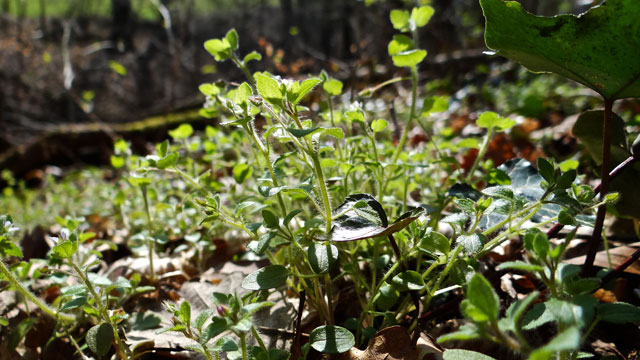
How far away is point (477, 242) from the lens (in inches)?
34.0

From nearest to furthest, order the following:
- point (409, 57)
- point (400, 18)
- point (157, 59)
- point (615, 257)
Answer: point (409, 57) → point (615, 257) → point (400, 18) → point (157, 59)

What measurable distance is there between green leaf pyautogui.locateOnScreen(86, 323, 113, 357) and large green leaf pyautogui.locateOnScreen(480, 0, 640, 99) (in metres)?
1.24

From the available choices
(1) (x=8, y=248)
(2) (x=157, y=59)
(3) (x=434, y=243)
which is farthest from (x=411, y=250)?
(2) (x=157, y=59)

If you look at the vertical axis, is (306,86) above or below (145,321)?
above

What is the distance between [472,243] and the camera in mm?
859

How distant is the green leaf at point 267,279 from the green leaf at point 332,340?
0.15 metres

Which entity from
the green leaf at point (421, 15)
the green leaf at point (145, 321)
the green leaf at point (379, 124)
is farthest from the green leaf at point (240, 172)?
the green leaf at point (421, 15)

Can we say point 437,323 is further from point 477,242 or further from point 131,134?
point 131,134

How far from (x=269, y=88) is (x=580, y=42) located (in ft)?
2.48

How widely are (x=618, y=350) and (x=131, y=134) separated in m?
6.00

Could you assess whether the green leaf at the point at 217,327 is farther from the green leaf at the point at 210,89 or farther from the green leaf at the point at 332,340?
the green leaf at the point at 210,89

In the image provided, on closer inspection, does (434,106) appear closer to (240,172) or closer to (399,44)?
(399,44)

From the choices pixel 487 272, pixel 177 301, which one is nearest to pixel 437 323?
pixel 487 272

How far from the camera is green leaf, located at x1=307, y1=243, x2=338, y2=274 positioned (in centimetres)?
91
